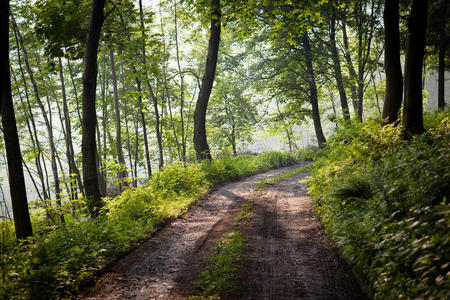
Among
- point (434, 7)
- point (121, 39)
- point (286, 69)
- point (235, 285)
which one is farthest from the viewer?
point (286, 69)

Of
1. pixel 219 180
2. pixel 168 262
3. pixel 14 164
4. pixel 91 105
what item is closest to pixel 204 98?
pixel 219 180

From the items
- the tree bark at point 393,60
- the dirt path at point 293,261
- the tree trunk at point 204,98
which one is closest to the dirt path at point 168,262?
the dirt path at point 293,261

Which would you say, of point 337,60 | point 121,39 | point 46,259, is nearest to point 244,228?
point 46,259

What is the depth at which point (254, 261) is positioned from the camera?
182 inches

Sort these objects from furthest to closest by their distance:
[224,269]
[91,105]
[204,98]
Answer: [204,98] < [91,105] < [224,269]

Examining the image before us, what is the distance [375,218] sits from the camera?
427 centimetres

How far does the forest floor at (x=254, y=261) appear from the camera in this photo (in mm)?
3830

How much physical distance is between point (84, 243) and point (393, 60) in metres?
8.82

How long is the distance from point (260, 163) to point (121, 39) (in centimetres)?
1141

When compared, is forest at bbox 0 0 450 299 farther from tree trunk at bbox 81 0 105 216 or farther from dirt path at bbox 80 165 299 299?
dirt path at bbox 80 165 299 299

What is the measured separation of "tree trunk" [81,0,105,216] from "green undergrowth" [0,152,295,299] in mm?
506

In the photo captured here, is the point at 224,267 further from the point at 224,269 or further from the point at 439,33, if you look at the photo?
the point at 439,33

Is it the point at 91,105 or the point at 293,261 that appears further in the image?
the point at 91,105

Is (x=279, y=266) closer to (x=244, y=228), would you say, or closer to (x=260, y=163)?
(x=244, y=228)
